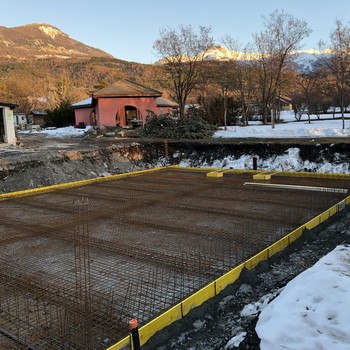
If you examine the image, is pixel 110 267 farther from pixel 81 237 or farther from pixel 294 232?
pixel 294 232

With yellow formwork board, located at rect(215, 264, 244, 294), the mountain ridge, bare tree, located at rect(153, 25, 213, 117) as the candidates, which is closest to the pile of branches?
bare tree, located at rect(153, 25, 213, 117)

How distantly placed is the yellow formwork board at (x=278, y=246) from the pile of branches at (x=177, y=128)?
12.9 metres

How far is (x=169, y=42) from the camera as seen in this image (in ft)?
76.3

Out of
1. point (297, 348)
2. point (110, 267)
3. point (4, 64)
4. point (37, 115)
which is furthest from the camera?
point (4, 64)

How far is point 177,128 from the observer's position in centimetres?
1861

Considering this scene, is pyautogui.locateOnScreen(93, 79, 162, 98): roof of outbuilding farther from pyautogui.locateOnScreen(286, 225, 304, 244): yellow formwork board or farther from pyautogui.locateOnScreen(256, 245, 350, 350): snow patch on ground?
pyautogui.locateOnScreen(256, 245, 350, 350): snow patch on ground

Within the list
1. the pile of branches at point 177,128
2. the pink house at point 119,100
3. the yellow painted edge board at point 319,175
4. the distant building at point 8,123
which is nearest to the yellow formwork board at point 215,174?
the yellow painted edge board at point 319,175

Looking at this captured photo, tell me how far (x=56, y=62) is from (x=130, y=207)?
237 feet

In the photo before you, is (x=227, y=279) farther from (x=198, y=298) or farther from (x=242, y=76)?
(x=242, y=76)

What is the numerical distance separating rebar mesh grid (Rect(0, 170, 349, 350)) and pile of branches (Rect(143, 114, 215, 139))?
8584 mm

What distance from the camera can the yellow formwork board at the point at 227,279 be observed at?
4.10 meters

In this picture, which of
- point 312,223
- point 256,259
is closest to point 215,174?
point 312,223

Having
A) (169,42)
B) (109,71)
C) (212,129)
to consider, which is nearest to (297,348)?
(212,129)

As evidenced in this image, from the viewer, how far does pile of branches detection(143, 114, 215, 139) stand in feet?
59.9
